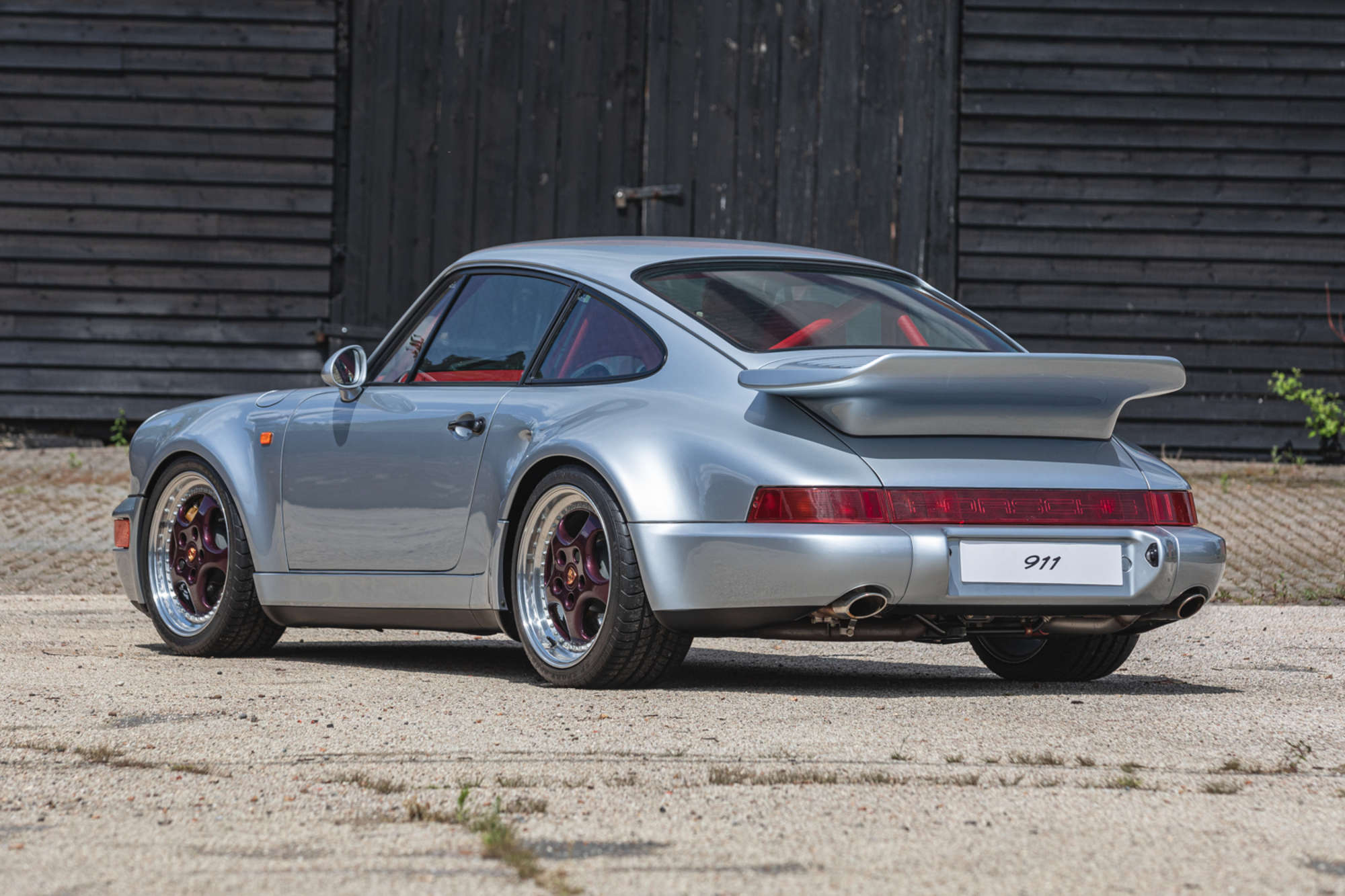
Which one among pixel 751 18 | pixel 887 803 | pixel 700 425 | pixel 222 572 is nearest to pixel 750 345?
pixel 700 425

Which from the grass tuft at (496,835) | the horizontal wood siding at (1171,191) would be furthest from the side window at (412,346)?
the horizontal wood siding at (1171,191)

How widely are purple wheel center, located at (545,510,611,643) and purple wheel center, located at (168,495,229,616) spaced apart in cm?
148

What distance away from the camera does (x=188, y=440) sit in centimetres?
602

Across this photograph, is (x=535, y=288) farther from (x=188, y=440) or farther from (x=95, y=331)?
(x=95, y=331)

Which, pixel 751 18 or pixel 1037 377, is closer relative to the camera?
pixel 1037 377

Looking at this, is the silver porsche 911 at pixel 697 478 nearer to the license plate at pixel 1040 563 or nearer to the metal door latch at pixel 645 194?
the license plate at pixel 1040 563

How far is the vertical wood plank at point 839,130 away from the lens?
42.7ft

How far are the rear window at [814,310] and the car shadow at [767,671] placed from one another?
0.96 meters

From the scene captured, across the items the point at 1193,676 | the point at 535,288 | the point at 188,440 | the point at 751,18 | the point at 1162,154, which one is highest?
the point at 751,18

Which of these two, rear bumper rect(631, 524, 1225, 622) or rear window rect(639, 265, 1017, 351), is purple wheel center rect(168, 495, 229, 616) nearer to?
rear window rect(639, 265, 1017, 351)

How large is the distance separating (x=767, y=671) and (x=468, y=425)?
4.03ft

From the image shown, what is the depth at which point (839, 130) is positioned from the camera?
1305cm

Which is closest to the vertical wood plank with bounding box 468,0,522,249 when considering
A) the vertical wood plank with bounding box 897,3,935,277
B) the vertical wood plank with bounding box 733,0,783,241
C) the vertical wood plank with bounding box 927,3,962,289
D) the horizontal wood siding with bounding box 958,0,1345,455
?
the vertical wood plank with bounding box 733,0,783,241

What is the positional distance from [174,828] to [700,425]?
188 centimetres
